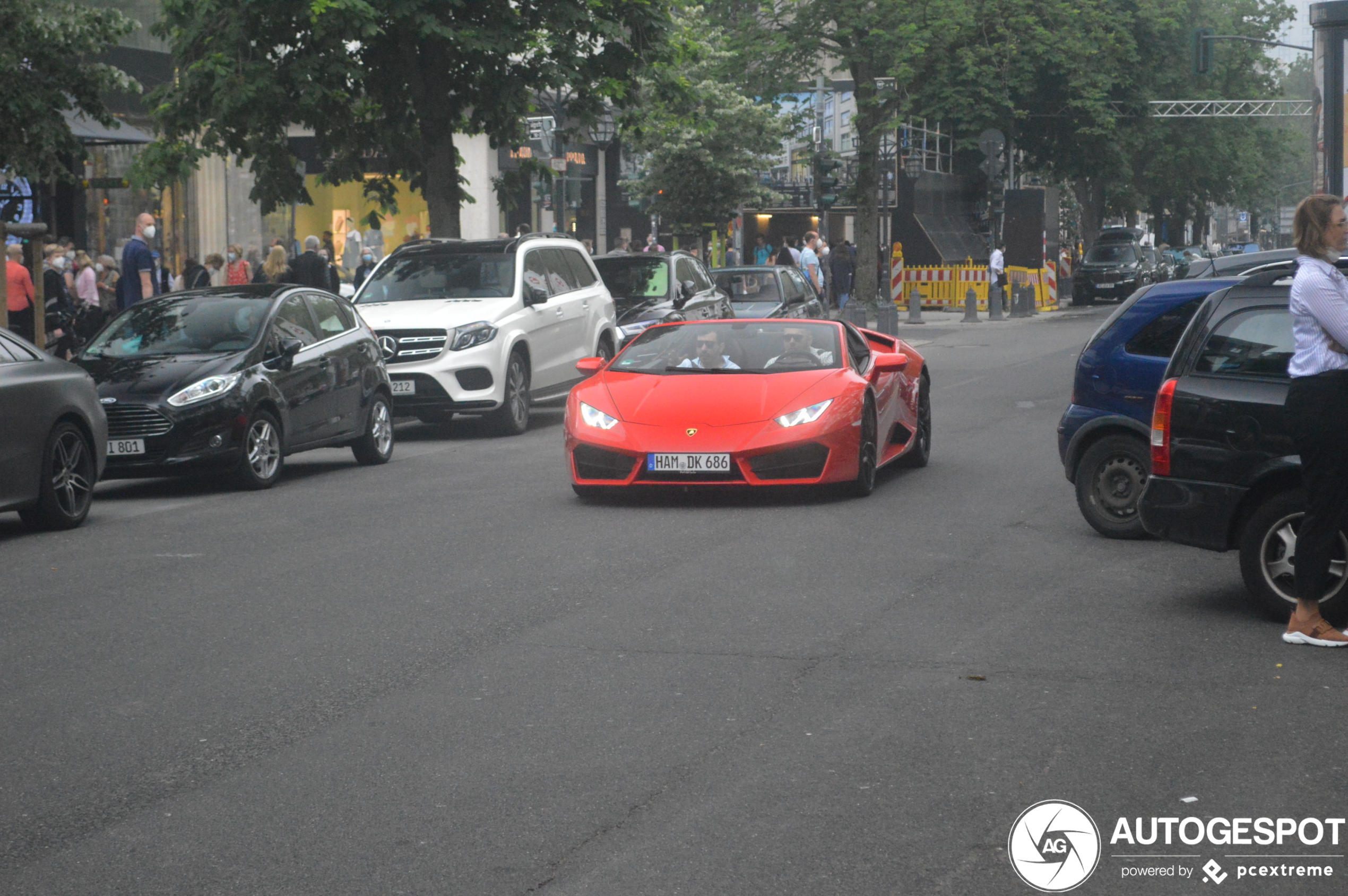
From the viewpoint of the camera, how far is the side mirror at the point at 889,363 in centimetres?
1252

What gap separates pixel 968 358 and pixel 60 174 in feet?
52.8

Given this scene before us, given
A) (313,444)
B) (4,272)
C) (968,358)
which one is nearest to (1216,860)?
(313,444)

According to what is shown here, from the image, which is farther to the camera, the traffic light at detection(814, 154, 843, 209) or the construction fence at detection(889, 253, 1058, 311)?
the construction fence at detection(889, 253, 1058, 311)

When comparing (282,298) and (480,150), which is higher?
(480,150)

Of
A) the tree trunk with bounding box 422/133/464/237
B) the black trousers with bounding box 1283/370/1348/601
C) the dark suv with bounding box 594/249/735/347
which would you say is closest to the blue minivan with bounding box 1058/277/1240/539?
the black trousers with bounding box 1283/370/1348/601

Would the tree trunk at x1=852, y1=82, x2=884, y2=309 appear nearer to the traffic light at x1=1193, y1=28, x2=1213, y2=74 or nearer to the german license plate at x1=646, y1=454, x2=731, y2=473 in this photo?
the traffic light at x1=1193, y1=28, x2=1213, y2=74

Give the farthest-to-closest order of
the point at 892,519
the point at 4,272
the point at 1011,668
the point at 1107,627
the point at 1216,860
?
the point at 4,272, the point at 892,519, the point at 1107,627, the point at 1011,668, the point at 1216,860

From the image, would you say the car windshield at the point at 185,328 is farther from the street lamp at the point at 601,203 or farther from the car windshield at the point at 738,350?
the street lamp at the point at 601,203

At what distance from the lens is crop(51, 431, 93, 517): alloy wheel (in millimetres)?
11406

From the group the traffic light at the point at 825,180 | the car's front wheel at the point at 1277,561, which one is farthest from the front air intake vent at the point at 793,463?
the traffic light at the point at 825,180

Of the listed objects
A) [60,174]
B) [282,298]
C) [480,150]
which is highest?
[480,150]

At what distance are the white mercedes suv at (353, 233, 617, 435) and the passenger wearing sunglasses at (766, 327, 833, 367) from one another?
541cm

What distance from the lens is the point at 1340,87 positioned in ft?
51.8

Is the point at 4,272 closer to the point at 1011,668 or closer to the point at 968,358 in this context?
the point at 1011,668
